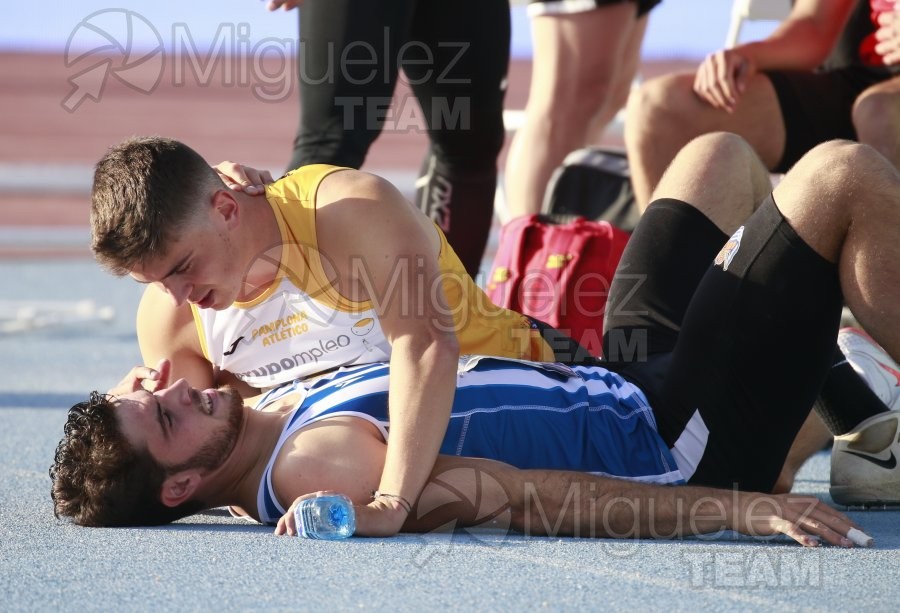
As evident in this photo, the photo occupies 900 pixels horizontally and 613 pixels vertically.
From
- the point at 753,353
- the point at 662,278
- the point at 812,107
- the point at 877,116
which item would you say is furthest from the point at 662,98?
the point at 753,353

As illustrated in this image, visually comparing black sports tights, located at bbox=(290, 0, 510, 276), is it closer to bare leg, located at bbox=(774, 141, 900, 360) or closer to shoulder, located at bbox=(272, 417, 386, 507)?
shoulder, located at bbox=(272, 417, 386, 507)

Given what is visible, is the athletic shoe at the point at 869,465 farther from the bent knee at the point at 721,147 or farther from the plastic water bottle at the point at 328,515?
the plastic water bottle at the point at 328,515

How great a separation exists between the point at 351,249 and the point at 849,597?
106cm

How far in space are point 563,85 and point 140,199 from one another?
1.95 meters

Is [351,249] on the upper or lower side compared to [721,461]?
upper

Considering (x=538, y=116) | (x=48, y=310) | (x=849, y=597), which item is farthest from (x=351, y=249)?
(x=48, y=310)

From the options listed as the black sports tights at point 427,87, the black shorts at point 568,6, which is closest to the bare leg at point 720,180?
the black sports tights at point 427,87

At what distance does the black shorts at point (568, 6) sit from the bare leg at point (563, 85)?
16 mm

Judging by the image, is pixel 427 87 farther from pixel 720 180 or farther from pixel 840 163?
pixel 840 163

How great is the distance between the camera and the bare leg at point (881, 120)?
342cm

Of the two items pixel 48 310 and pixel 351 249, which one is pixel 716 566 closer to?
pixel 351 249

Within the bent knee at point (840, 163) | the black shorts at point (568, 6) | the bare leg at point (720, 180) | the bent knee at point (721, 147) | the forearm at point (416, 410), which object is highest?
the black shorts at point (568, 6)

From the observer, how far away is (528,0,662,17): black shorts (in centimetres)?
387

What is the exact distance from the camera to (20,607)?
1.85 metres
